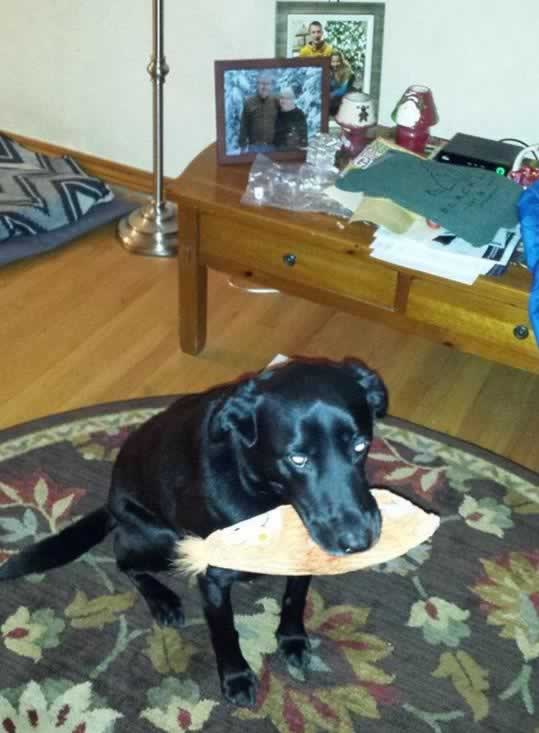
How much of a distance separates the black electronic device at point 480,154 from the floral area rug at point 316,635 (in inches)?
29.1

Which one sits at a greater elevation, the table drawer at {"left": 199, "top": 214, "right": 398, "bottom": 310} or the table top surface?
the table top surface

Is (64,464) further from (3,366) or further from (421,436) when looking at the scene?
(421,436)

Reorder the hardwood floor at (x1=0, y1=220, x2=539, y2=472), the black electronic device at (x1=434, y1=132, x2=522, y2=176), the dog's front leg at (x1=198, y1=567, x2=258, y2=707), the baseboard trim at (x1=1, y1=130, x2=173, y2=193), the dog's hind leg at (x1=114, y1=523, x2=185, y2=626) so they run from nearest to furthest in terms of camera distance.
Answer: the dog's front leg at (x1=198, y1=567, x2=258, y2=707) → the dog's hind leg at (x1=114, y1=523, x2=185, y2=626) → the black electronic device at (x1=434, y1=132, x2=522, y2=176) → the hardwood floor at (x1=0, y1=220, x2=539, y2=472) → the baseboard trim at (x1=1, y1=130, x2=173, y2=193)

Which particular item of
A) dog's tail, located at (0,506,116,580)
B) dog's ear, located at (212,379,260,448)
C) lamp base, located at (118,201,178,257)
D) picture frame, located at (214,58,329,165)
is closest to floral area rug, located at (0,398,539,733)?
dog's tail, located at (0,506,116,580)

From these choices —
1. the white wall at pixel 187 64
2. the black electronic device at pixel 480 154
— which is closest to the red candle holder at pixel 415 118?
the black electronic device at pixel 480 154

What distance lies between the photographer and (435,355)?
2566 mm

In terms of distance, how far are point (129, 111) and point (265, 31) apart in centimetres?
60

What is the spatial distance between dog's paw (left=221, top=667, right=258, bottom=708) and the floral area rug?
0.02 meters

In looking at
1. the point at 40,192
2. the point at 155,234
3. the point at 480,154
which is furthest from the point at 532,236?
the point at 40,192

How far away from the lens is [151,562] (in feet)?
5.69

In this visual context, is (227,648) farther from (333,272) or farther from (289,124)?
(289,124)

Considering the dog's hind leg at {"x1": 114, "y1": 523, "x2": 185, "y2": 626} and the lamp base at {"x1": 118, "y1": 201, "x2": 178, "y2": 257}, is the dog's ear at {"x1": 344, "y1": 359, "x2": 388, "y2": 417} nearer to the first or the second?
the dog's hind leg at {"x1": 114, "y1": 523, "x2": 185, "y2": 626}

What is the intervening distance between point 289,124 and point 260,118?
78 mm

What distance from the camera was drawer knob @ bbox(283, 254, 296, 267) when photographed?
219 cm
